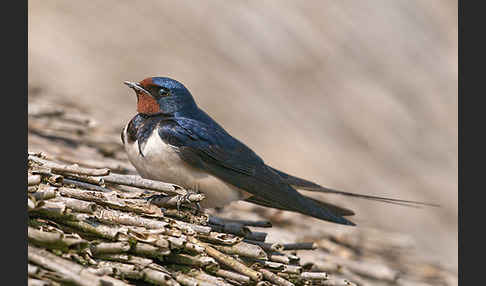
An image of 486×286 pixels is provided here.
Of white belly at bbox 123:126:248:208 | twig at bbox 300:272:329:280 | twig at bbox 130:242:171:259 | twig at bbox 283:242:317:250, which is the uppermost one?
white belly at bbox 123:126:248:208

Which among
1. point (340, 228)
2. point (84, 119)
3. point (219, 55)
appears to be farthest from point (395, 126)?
point (84, 119)

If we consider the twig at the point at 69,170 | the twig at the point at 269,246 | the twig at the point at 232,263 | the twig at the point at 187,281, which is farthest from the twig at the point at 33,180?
the twig at the point at 269,246

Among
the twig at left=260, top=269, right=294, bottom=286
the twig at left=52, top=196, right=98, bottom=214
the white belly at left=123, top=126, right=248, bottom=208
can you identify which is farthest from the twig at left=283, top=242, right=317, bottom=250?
the twig at left=52, top=196, right=98, bottom=214

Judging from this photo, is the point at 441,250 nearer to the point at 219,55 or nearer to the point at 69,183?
the point at 219,55

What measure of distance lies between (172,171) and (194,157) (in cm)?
14

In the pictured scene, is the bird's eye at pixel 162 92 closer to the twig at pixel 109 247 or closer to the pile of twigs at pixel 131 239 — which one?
the pile of twigs at pixel 131 239

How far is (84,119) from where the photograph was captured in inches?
217

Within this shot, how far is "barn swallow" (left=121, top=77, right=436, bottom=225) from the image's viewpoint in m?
3.80

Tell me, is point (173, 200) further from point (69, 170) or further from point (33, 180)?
point (33, 180)

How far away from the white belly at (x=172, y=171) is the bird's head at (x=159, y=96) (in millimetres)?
259

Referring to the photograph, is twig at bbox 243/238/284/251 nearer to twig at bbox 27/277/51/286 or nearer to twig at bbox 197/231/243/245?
twig at bbox 197/231/243/245

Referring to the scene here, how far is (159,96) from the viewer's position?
4.05 meters

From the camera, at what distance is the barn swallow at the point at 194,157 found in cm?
380

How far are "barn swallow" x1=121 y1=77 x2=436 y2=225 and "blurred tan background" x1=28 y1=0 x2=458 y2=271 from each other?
16.3ft
